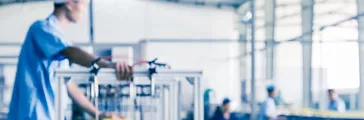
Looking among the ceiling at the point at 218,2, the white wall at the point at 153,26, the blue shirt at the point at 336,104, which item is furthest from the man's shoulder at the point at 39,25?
the ceiling at the point at 218,2

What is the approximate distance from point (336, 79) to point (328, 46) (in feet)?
2.05

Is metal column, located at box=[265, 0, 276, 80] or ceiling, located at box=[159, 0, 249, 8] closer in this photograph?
metal column, located at box=[265, 0, 276, 80]

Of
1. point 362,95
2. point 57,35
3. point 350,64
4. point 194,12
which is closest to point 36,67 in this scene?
point 57,35

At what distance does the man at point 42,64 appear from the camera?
249cm

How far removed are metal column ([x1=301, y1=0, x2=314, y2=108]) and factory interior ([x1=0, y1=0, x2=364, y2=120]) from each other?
19 mm

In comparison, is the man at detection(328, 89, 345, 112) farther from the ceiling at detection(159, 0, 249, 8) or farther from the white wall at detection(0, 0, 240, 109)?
the ceiling at detection(159, 0, 249, 8)

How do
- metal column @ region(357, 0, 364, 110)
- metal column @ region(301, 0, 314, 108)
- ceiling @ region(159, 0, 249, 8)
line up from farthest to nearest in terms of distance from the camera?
ceiling @ region(159, 0, 249, 8), metal column @ region(301, 0, 314, 108), metal column @ region(357, 0, 364, 110)

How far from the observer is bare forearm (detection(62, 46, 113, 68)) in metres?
2.39


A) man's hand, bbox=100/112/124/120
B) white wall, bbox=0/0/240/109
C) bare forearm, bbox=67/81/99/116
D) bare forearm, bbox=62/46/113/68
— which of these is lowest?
man's hand, bbox=100/112/124/120

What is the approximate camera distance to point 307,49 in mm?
12328

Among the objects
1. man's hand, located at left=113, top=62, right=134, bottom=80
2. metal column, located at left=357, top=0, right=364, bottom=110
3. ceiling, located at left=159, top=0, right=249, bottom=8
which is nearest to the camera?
man's hand, located at left=113, top=62, right=134, bottom=80

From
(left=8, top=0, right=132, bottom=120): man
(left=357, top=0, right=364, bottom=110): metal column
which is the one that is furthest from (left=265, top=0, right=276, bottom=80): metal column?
(left=8, top=0, right=132, bottom=120): man

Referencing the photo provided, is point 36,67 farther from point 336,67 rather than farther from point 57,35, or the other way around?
point 336,67

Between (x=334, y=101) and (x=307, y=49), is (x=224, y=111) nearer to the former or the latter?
(x=334, y=101)
